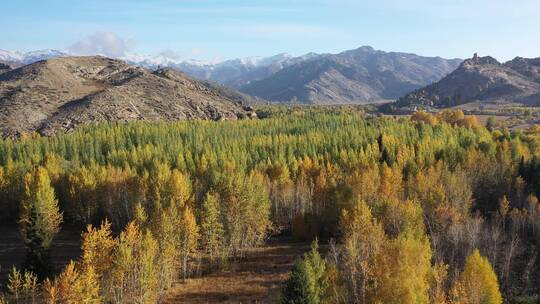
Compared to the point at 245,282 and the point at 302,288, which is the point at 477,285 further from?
the point at 245,282

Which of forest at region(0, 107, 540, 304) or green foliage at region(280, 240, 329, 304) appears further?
forest at region(0, 107, 540, 304)

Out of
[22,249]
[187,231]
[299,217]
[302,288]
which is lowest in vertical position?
[22,249]

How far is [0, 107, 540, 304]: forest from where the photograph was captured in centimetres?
4753

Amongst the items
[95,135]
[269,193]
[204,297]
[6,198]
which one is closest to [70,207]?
[6,198]

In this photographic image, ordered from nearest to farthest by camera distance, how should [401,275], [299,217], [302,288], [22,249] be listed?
[302,288] < [401,275] < [22,249] < [299,217]

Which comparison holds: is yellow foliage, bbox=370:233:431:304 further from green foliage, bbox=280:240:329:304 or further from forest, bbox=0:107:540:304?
green foliage, bbox=280:240:329:304

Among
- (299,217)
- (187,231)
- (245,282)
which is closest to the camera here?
(187,231)

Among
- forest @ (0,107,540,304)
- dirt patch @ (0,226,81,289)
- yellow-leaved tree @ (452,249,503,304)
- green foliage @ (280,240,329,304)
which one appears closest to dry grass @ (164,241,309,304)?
forest @ (0,107,540,304)

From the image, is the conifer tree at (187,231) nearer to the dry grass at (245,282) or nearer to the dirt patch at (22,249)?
the dry grass at (245,282)

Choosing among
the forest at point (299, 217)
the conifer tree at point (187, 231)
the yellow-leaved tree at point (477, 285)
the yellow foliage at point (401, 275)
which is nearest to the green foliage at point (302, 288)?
the forest at point (299, 217)

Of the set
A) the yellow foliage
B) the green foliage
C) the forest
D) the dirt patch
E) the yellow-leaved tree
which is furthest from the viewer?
the dirt patch

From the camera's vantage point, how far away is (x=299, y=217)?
307 ft

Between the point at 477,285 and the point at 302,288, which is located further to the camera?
the point at 477,285

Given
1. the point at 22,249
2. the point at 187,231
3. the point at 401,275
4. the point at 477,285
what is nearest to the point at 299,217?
the point at 187,231
